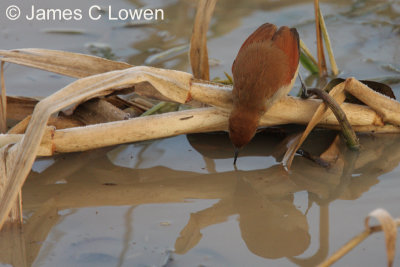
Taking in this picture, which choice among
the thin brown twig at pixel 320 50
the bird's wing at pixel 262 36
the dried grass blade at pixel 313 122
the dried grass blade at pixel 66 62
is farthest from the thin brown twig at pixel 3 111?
the thin brown twig at pixel 320 50

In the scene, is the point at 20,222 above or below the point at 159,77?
below

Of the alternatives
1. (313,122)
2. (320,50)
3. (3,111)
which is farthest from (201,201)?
(320,50)

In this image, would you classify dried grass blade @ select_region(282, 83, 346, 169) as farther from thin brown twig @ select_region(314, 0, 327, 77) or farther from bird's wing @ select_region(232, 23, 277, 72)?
thin brown twig @ select_region(314, 0, 327, 77)

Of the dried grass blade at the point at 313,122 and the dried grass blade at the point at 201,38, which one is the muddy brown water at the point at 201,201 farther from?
the dried grass blade at the point at 201,38

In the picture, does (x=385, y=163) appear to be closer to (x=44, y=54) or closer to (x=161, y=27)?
(x=44, y=54)

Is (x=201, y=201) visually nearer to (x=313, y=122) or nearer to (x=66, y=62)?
(x=313, y=122)

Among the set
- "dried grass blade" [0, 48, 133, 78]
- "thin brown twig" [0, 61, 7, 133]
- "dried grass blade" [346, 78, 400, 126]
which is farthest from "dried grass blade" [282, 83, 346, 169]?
"thin brown twig" [0, 61, 7, 133]

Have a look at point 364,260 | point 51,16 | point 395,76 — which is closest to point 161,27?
point 51,16
